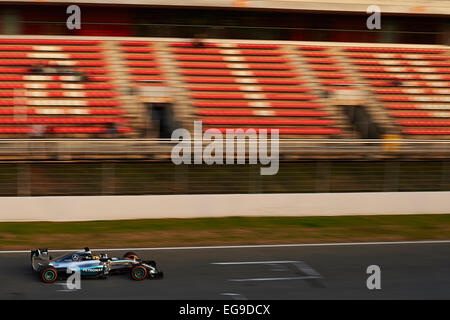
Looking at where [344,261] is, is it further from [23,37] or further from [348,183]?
[23,37]

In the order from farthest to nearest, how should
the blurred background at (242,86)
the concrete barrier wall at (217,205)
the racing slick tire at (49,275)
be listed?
the blurred background at (242,86) < the concrete barrier wall at (217,205) < the racing slick tire at (49,275)

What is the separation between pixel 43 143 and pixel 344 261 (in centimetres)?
771

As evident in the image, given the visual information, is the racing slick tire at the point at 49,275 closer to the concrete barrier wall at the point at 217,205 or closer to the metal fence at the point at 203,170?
the concrete barrier wall at the point at 217,205

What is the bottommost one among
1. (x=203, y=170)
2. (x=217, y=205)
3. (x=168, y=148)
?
(x=217, y=205)

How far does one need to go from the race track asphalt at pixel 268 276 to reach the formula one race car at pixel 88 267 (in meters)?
0.11

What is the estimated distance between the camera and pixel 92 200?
13.8 m

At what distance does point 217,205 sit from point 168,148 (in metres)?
1.91

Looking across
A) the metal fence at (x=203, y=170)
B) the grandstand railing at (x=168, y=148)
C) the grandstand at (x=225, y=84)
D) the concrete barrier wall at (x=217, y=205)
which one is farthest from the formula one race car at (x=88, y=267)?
the grandstand at (x=225, y=84)

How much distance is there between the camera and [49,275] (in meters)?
9.33

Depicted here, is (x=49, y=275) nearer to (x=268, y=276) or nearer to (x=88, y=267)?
(x=88, y=267)

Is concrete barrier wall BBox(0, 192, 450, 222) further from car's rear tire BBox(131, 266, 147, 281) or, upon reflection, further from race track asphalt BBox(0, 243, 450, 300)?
car's rear tire BBox(131, 266, 147, 281)

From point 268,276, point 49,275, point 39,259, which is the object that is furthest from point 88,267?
point 268,276

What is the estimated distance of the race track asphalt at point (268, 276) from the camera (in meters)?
9.03
